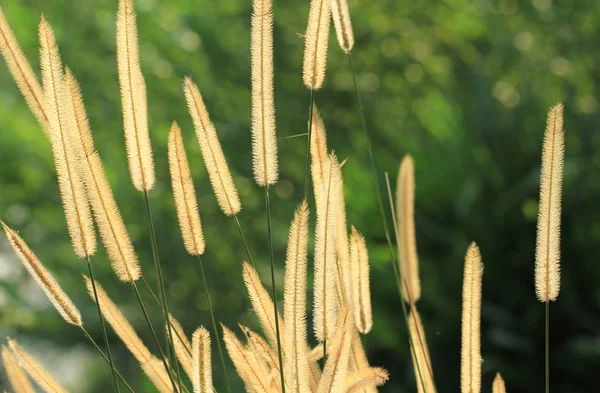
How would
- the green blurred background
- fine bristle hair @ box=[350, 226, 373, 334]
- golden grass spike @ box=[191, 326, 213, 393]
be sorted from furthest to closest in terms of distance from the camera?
the green blurred background, fine bristle hair @ box=[350, 226, 373, 334], golden grass spike @ box=[191, 326, 213, 393]

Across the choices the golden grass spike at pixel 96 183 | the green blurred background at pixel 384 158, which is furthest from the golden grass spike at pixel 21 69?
the green blurred background at pixel 384 158

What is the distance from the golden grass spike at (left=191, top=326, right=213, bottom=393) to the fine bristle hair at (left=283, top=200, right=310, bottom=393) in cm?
3

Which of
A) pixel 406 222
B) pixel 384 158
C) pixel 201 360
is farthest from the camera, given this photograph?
pixel 384 158

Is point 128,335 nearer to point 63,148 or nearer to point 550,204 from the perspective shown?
point 63,148

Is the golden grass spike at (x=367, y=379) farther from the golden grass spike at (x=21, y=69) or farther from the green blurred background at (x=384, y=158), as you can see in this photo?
the green blurred background at (x=384, y=158)

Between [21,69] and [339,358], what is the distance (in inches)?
7.7

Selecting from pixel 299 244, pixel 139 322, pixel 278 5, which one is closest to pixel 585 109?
pixel 278 5

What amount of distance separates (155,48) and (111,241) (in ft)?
5.00

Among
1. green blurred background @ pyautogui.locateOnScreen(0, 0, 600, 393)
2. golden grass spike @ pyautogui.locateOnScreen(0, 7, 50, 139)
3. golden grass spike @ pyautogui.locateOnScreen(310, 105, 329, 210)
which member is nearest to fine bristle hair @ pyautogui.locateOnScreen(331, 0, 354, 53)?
golden grass spike @ pyautogui.locateOnScreen(310, 105, 329, 210)

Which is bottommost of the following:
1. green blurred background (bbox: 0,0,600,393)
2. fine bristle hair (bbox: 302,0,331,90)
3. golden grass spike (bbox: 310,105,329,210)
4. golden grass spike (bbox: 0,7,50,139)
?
green blurred background (bbox: 0,0,600,393)

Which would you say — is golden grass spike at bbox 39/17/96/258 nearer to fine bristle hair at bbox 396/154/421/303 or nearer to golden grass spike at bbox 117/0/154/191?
golden grass spike at bbox 117/0/154/191

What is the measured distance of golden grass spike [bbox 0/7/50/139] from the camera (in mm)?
393

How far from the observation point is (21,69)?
1.33 feet

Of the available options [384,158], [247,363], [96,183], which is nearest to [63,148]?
[96,183]
